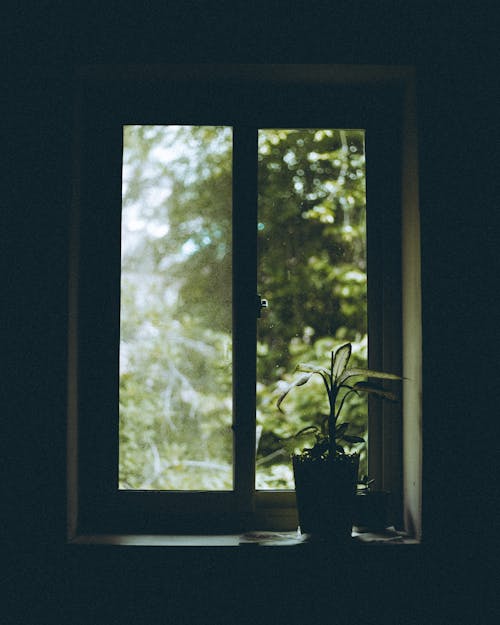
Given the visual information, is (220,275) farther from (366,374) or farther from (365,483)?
(365,483)

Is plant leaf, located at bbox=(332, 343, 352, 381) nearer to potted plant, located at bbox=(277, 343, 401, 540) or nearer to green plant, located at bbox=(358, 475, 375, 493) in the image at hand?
potted plant, located at bbox=(277, 343, 401, 540)

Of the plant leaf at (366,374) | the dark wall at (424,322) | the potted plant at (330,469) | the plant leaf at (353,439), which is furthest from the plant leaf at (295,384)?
the dark wall at (424,322)

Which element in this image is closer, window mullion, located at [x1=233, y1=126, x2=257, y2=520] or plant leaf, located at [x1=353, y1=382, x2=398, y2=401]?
plant leaf, located at [x1=353, y1=382, x2=398, y2=401]

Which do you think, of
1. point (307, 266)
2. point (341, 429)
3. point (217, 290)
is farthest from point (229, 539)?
point (307, 266)

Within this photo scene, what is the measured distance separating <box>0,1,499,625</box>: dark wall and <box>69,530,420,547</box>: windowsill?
0.03 metres

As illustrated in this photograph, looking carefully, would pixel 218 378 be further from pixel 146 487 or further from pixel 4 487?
pixel 4 487

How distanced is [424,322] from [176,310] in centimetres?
73

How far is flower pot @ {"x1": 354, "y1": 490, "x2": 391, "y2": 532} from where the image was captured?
165 cm

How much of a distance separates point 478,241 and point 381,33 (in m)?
0.64

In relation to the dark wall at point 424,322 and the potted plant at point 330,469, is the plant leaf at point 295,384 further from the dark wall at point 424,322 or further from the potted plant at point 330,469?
the dark wall at point 424,322

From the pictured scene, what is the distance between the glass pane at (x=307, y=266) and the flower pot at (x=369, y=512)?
0.16 meters

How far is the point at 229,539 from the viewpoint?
1.66m

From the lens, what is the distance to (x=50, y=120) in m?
1.63

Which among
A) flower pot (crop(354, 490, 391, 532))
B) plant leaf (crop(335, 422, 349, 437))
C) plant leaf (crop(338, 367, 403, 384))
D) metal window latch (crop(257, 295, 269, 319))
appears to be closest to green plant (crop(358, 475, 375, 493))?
flower pot (crop(354, 490, 391, 532))
